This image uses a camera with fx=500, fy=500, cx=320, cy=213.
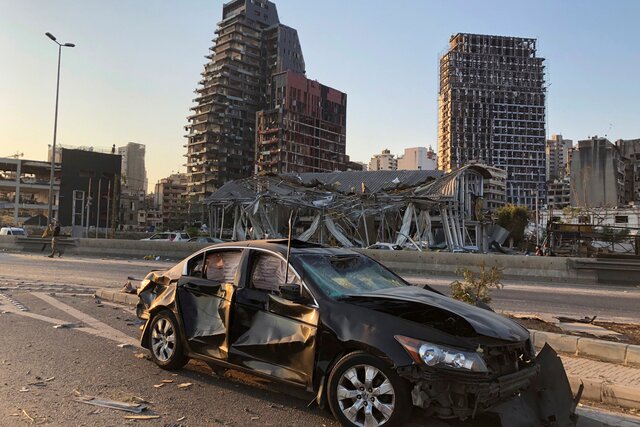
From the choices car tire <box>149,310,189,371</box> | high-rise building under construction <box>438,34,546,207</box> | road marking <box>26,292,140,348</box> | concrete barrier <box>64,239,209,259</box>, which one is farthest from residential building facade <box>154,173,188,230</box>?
car tire <box>149,310,189,371</box>

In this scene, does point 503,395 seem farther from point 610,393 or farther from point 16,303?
point 16,303

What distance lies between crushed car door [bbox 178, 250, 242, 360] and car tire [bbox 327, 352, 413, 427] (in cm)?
148

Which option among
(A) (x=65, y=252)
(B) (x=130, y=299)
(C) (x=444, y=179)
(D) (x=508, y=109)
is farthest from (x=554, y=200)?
(B) (x=130, y=299)

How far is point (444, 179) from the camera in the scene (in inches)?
1569

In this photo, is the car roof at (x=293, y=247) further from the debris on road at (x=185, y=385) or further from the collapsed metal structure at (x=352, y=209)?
the collapsed metal structure at (x=352, y=209)

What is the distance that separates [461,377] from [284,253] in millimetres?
2181

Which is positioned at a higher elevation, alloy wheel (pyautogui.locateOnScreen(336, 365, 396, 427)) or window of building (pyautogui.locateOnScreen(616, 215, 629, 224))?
window of building (pyautogui.locateOnScreen(616, 215, 629, 224))

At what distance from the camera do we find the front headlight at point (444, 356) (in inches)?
147

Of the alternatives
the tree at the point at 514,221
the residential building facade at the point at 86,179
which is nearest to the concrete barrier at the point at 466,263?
the tree at the point at 514,221

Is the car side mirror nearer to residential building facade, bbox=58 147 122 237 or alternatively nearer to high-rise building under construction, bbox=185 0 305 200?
residential building facade, bbox=58 147 122 237

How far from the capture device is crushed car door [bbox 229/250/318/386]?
4.45 m

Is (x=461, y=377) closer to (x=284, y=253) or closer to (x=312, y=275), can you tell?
(x=312, y=275)

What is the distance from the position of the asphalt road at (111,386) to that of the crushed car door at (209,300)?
44 centimetres

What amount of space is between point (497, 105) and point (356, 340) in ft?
591
